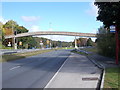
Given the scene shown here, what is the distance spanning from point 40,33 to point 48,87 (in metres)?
86.7

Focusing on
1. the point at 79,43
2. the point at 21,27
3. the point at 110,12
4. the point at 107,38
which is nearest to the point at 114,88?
the point at 110,12

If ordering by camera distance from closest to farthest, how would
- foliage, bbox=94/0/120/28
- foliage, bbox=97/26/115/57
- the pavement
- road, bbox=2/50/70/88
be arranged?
the pavement < road, bbox=2/50/70/88 < foliage, bbox=94/0/120/28 < foliage, bbox=97/26/115/57

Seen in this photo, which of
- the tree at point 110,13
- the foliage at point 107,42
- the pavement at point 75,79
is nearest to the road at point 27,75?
the pavement at point 75,79

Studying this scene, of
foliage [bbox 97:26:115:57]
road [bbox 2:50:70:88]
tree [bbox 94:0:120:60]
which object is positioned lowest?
road [bbox 2:50:70:88]

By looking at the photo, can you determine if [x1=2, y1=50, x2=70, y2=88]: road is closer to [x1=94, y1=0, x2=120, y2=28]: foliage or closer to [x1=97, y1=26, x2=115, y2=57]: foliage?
[x1=94, y1=0, x2=120, y2=28]: foliage

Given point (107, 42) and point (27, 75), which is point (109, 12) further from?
point (107, 42)

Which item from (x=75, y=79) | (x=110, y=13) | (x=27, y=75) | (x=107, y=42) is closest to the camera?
(x=75, y=79)

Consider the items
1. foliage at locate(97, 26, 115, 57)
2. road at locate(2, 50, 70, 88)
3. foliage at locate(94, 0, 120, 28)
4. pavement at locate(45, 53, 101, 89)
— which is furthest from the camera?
foliage at locate(97, 26, 115, 57)

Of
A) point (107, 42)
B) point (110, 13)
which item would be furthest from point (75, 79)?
point (107, 42)

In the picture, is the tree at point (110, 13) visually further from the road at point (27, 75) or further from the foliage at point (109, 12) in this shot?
the road at point (27, 75)

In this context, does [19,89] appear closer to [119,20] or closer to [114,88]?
[114,88]

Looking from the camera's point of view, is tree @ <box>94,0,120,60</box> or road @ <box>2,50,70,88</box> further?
tree @ <box>94,0,120,60</box>

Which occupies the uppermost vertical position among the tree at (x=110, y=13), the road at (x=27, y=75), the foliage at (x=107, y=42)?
the tree at (x=110, y=13)

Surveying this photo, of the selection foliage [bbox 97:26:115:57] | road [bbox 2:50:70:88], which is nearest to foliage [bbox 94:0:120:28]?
road [bbox 2:50:70:88]
